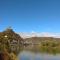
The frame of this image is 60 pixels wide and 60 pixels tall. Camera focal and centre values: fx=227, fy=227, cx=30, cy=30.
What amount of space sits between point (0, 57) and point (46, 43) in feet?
257

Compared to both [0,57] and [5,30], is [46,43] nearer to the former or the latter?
[5,30]

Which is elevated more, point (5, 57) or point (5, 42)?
point (5, 42)

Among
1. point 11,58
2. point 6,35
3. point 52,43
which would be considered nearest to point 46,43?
point 52,43

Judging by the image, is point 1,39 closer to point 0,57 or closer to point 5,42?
point 5,42

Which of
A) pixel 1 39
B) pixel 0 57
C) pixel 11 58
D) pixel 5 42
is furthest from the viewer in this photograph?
pixel 1 39

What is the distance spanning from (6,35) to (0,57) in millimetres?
15647

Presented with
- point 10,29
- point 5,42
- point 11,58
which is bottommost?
point 11,58

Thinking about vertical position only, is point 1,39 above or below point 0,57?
above

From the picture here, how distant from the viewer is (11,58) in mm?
18391

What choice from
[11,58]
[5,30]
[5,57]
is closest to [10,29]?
[5,30]

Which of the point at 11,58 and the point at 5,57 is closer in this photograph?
the point at 5,57

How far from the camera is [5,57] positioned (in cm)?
1380

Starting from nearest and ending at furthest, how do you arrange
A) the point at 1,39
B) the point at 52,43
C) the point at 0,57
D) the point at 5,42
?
1. the point at 0,57
2. the point at 5,42
3. the point at 1,39
4. the point at 52,43

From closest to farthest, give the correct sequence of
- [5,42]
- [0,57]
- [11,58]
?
1. [0,57]
2. [11,58]
3. [5,42]
